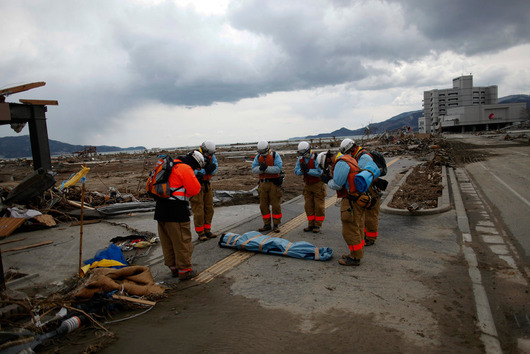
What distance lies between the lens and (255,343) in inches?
130

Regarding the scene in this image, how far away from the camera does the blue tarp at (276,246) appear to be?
18.3ft

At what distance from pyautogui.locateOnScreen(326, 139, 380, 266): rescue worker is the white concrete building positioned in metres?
98.3

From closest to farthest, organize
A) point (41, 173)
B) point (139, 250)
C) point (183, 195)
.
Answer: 1. point (183, 195)
2. point (139, 250)
3. point (41, 173)

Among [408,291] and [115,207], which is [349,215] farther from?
[115,207]

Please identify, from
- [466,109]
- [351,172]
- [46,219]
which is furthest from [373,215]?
[466,109]

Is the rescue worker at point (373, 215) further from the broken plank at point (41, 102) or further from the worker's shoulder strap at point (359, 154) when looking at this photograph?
the broken plank at point (41, 102)

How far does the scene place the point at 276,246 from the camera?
232 inches

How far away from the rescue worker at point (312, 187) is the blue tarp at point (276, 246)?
1511mm

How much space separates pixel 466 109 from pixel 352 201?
117 m

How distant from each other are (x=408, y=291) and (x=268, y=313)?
1.89m

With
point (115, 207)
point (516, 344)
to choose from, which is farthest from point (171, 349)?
point (115, 207)

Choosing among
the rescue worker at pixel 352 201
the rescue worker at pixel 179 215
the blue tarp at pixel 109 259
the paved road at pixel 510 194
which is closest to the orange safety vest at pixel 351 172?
the rescue worker at pixel 352 201

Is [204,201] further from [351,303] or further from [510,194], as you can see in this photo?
[510,194]

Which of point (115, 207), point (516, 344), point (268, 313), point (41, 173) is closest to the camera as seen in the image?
point (516, 344)
